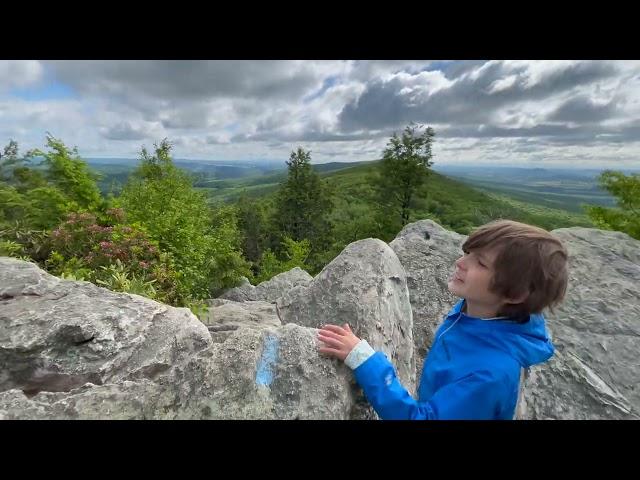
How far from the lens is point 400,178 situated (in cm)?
4094

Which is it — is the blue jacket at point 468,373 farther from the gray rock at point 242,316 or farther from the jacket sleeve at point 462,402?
the gray rock at point 242,316

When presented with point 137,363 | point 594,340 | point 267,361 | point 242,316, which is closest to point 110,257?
point 242,316

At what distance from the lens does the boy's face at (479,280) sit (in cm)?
245

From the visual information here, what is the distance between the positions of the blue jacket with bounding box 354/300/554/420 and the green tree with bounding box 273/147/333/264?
171 ft

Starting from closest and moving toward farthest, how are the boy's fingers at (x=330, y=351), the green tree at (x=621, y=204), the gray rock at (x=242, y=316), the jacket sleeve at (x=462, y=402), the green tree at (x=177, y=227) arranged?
the jacket sleeve at (x=462, y=402) → the boy's fingers at (x=330, y=351) → the gray rock at (x=242, y=316) → the green tree at (x=177, y=227) → the green tree at (x=621, y=204)

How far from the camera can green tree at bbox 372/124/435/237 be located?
40.1 meters

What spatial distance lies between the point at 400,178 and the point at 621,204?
20.6 metres

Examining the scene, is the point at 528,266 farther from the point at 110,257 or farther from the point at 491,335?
the point at 110,257

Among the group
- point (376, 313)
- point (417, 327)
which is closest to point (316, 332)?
point (376, 313)

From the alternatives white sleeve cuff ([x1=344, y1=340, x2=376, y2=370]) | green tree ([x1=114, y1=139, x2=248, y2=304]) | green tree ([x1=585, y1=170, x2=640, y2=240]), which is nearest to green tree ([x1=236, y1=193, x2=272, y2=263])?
green tree ([x1=114, y1=139, x2=248, y2=304])

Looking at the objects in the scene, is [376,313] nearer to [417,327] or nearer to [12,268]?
[417,327]

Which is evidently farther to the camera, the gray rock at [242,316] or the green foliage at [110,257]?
the gray rock at [242,316]

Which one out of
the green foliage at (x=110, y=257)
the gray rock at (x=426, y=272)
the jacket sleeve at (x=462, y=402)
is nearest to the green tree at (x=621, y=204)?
the gray rock at (x=426, y=272)

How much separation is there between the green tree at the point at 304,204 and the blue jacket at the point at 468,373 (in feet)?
171
